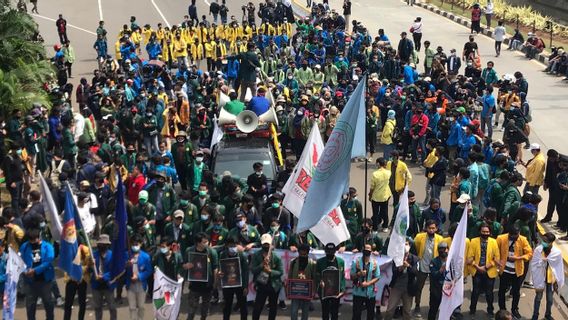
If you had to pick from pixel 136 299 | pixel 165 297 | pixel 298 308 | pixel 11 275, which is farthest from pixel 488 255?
pixel 11 275

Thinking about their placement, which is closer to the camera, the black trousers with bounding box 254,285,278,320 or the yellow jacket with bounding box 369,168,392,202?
the black trousers with bounding box 254,285,278,320

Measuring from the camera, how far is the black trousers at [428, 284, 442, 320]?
1297 cm

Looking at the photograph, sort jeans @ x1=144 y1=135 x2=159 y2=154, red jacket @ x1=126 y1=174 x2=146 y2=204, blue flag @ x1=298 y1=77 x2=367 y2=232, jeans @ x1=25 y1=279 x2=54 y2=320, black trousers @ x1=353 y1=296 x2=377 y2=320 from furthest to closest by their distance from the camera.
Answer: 1. jeans @ x1=144 y1=135 x2=159 y2=154
2. red jacket @ x1=126 y1=174 x2=146 y2=204
3. black trousers @ x1=353 y1=296 x2=377 y2=320
4. jeans @ x1=25 y1=279 x2=54 y2=320
5. blue flag @ x1=298 y1=77 x2=367 y2=232

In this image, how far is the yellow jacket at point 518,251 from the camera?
520 inches

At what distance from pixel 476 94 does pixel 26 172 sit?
1098 centimetres

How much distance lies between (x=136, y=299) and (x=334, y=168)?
11.0 ft

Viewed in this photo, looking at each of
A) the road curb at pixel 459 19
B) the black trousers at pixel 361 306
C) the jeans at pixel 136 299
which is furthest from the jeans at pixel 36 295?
the road curb at pixel 459 19

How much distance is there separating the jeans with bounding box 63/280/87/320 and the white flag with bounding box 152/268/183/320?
3.58ft

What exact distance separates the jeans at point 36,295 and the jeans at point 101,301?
0.60 metres

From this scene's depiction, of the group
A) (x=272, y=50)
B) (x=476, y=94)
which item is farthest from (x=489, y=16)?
(x=476, y=94)

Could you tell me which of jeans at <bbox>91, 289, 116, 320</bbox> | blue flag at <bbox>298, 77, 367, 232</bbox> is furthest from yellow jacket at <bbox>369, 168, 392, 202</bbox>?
jeans at <bbox>91, 289, 116, 320</bbox>

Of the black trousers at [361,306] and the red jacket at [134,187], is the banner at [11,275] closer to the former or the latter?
the red jacket at [134,187]

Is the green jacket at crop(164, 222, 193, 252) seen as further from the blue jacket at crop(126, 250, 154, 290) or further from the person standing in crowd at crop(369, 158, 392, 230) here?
the person standing in crowd at crop(369, 158, 392, 230)

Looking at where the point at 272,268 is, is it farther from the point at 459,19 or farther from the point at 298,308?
the point at 459,19
